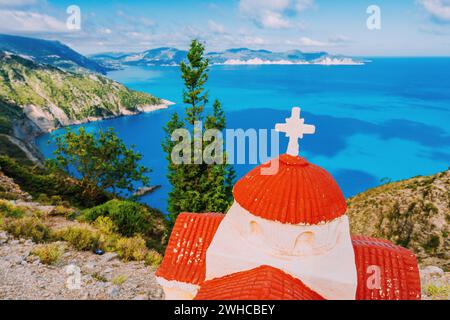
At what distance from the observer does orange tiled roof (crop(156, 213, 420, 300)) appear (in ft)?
25.0

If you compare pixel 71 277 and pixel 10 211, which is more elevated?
pixel 10 211

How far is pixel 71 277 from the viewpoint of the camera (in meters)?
10.6

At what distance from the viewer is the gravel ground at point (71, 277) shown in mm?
9602

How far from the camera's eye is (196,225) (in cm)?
952

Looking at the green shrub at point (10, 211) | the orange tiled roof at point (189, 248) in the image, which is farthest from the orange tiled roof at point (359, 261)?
the green shrub at point (10, 211)

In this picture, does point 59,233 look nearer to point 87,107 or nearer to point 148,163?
point 148,163

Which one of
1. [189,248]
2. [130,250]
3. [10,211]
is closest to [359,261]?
[189,248]

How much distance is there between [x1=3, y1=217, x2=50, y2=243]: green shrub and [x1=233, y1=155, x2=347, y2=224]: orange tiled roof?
425 inches

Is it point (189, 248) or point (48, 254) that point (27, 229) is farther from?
point (189, 248)

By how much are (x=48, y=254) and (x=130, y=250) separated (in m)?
3.57

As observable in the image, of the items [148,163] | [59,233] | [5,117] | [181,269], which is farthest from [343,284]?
[5,117]

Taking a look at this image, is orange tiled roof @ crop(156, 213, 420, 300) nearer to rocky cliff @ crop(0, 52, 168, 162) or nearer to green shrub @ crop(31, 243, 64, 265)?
green shrub @ crop(31, 243, 64, 265)
